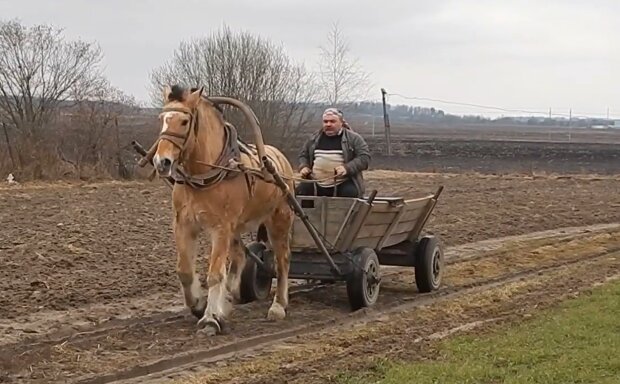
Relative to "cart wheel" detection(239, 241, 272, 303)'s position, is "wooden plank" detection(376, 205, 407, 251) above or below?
above

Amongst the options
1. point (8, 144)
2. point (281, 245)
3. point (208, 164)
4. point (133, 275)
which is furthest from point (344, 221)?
point (8, 144)

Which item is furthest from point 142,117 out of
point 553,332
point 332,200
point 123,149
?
point 553,332

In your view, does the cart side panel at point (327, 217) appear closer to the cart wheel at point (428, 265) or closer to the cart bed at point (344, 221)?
the cart bed at point (344, 221)

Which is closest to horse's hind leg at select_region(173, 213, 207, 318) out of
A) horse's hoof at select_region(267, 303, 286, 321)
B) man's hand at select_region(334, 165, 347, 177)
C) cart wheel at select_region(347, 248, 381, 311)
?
horse's hoof at select_region(267, 303, 286, 321)

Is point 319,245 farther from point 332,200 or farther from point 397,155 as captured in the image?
point 397,155

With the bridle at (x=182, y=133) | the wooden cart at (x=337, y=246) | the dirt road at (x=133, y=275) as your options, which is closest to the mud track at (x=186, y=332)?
the dirt road at (x=133, y=275)

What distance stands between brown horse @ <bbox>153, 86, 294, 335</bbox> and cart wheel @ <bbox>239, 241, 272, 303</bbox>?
3.99ft

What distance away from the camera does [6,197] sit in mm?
21844

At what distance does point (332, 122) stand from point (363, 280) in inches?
69.0

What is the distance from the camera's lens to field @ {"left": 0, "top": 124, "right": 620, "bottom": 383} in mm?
7824

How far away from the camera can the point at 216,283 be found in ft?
28.9

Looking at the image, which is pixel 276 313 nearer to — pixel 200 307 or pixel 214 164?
pixel 200 307

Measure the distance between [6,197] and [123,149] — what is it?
859 centimetres

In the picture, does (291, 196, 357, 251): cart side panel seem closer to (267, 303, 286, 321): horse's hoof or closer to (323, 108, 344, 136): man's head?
(323, 108, 344, 136): man's head
